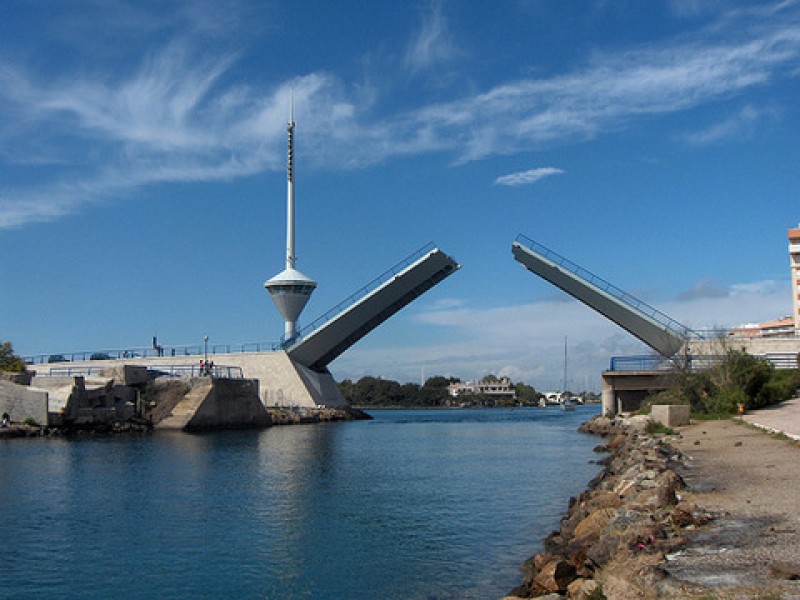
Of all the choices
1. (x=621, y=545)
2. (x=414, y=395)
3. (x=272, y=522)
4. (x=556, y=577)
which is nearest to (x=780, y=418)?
(x=272, y=522)

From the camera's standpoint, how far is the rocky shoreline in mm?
4923

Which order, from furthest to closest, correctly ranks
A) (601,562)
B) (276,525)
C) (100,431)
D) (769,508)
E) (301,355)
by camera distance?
(301,355) → (100,431) → (276,525) → (769,508) → (601,562)

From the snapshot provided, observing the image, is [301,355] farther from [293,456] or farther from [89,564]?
[89,564]

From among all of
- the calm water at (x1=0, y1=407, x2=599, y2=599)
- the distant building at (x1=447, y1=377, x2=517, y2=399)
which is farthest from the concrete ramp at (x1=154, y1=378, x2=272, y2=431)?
the distant building at (x1=447, y1=377, x2=517, y2=399)

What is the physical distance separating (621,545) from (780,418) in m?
13.4

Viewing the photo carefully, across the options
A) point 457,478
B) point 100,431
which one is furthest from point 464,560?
point 100,431

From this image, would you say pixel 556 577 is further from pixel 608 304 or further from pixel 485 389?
pixel 485 389

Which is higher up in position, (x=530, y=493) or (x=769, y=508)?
(x=769, y=508)

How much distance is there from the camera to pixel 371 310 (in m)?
37.0

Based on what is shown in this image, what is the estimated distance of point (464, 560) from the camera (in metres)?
8.46

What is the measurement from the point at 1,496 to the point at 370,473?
726 cm

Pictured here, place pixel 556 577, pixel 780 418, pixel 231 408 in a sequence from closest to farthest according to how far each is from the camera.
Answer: pixel 556 577
pixel 780 418
pixel 231 408

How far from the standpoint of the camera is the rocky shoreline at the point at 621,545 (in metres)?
4.92

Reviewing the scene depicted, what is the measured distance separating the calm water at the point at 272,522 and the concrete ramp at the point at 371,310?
14944mm
